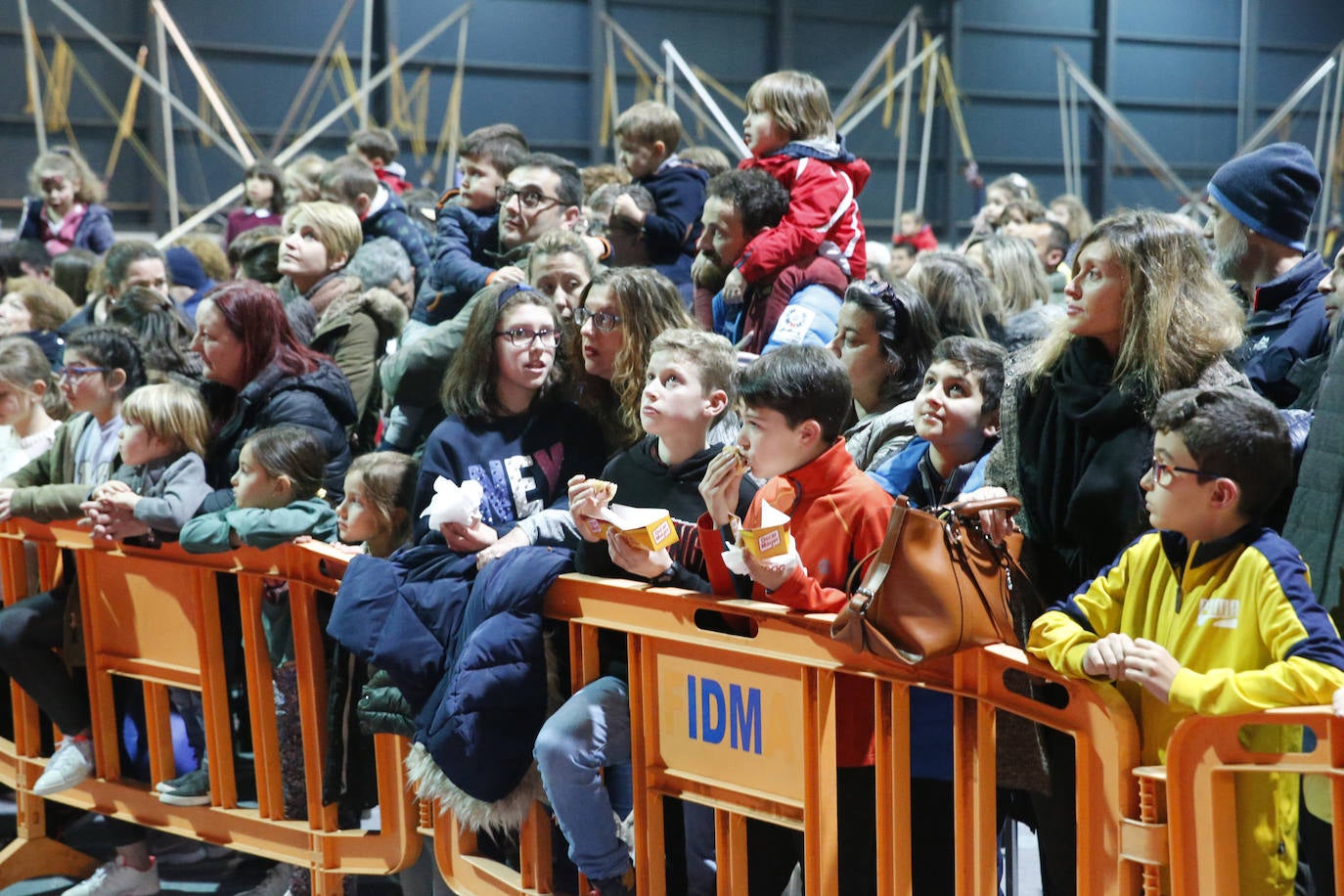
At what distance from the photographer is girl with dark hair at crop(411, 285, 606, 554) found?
12.0ft

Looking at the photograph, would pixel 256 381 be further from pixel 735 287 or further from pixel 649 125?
pixel 649 125

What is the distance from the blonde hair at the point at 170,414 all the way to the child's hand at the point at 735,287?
1.74 metres

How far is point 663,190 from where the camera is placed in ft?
18.8

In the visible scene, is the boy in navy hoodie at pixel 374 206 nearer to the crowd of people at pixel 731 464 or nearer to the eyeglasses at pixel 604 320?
the crowd of people at pixel 731 464

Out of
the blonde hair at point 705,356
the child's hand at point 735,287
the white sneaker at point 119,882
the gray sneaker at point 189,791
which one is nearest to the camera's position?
the blonde hair at point 705,356

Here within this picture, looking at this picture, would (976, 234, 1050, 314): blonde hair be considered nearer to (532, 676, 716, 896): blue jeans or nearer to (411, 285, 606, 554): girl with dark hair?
(411, 285, 606, 554): girl with dark hair

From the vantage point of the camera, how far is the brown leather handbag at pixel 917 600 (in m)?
2.44

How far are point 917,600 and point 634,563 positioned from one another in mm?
754

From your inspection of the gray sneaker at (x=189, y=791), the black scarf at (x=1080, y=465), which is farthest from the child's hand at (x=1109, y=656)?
the gray sneaker at (x=189, y=791)

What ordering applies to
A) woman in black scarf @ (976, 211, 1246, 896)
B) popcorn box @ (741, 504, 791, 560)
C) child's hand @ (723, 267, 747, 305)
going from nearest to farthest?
popcorn box @ (741, 504, 791, 560) → woman in black scarf @ (976, 211, 1246, 896) → child's hand @ (723, 267, 747, 305)

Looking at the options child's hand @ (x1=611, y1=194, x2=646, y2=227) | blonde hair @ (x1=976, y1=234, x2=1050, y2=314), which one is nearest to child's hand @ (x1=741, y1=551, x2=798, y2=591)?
blonde hair @ (x1=976, y1=234, x2=1050, y2=314)

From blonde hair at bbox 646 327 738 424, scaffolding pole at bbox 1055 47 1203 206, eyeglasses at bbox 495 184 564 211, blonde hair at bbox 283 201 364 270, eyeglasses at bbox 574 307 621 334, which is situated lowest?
blonde hair at bbox 646 327 738 424

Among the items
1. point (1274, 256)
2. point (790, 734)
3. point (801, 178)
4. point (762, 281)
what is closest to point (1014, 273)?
point (801, 178)

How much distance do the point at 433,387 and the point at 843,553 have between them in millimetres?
1950
